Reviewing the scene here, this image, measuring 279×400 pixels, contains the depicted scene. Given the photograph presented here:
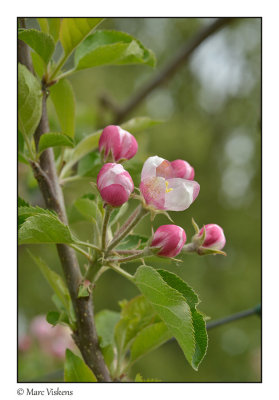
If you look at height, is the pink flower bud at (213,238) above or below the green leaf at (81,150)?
below

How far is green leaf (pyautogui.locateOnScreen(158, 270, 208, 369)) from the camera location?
0.58m

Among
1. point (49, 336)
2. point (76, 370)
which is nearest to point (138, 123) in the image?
point (76, 370)

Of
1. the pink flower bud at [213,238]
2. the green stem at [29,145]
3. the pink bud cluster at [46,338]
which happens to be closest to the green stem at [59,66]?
the green stem at [29,145]

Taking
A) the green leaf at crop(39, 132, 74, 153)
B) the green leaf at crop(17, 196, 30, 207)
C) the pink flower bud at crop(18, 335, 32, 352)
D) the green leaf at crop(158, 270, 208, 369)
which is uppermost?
the green leaf at crop(39, 132, 74, 153)

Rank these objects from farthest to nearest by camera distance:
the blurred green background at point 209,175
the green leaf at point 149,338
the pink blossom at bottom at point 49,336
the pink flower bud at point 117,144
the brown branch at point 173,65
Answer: the blurred green background at point 209,175 < the pink blossom at bottom at point 49,336 < the brown branch at point 173,65 < the green leaf at point 149,338 < the pink flower bud at point 117,144

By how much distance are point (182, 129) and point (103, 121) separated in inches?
226

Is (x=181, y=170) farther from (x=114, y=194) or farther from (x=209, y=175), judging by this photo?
(x=209, y=175)

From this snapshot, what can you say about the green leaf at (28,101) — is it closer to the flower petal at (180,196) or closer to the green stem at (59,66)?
the green stem at (59,66)

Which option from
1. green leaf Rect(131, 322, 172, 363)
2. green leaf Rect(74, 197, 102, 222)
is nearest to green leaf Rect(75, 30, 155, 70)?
green leaf Rect(74, 197, 102, 222)

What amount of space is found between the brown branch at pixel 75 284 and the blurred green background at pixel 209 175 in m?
4.00

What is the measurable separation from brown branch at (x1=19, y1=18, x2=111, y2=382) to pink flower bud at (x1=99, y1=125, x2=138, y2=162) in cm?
12

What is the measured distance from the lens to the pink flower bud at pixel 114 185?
1.90 ft

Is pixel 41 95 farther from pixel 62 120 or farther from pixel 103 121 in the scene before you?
pixel 103 121

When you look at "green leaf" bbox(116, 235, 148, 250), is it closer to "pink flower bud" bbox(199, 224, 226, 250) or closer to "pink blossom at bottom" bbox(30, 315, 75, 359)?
"pink flower bud" bbox(199, 224, 226, 250)
